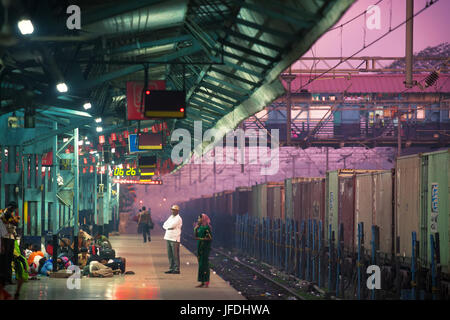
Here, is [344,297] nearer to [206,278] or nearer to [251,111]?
[206,278]

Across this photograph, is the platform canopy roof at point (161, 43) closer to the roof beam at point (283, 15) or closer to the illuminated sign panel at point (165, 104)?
the roof beam at point (283, 15)

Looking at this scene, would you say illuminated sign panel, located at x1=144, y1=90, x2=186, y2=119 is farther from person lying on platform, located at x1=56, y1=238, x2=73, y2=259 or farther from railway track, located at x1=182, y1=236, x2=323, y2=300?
person lying on platform, located at x1=56, y1=238, x2=73, y2=259

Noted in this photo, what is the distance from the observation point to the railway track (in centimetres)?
1984

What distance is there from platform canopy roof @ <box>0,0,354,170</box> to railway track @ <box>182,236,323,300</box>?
4517mm

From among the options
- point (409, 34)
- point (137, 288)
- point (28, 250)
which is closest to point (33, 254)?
point (28, 250)

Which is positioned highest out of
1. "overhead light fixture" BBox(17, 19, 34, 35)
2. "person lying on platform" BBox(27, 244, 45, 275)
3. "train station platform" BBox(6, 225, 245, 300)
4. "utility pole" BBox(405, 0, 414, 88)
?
"utility pole" BBox(405, 0, 414, 88)

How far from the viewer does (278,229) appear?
27.7 meters

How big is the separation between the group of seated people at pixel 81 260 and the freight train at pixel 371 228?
531cm

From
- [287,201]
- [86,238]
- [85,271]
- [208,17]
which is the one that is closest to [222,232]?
[287,201]

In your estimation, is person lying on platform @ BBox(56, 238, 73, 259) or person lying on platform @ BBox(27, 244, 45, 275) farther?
person lying on platform @ BBox(56, 238, 73, 259)

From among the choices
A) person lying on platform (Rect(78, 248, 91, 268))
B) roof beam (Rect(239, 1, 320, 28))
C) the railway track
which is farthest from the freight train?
person lying on platform (Rect(78, 248, 91, 268))

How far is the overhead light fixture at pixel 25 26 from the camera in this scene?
11327mm

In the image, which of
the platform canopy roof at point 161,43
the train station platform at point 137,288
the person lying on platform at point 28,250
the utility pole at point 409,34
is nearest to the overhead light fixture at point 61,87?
the platform canopy roof at point 161,43

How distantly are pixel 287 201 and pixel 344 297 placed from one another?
9.37 meters
